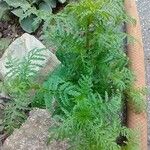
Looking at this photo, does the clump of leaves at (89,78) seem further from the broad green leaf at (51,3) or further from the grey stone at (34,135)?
the broad green leaf at (51,3)

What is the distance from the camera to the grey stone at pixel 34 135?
2705mm

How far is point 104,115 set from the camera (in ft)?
8.13

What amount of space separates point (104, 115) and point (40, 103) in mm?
441

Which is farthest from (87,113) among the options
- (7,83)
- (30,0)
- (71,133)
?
(30,0)

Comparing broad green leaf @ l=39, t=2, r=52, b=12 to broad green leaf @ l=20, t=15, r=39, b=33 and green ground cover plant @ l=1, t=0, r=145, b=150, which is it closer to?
broad green leaf @ l=20, t=15, r=39, b=33

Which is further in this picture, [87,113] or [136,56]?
[136,56]

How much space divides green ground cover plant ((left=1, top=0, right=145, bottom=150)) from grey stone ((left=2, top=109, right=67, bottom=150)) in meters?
0.08

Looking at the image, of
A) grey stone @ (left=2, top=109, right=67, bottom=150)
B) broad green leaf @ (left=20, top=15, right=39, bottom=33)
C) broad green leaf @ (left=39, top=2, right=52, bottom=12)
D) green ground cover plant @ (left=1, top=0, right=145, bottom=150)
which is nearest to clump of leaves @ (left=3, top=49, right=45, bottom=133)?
green ground cover plant @ (left=1, top=0, right=145, bottom=150)

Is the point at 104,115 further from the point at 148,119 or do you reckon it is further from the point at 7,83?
the point at 148,119

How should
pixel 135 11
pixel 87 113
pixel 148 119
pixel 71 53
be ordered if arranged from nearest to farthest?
1. pixel 87 113
2. pixel 71 53
3. pixel 148 119
4. pixel 135 11

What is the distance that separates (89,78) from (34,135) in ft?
1.61

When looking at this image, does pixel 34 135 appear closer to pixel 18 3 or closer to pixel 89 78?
pixel 89 78

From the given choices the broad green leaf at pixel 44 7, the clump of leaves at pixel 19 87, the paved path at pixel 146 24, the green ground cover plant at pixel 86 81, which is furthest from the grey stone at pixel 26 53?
the paved path at pixel 146 24

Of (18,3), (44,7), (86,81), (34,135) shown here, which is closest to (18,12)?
(18,3)
